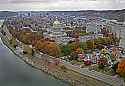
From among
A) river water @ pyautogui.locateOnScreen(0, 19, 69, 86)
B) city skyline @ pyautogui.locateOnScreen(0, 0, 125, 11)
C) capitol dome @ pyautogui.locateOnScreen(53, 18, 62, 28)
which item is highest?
city skyline @ pyautogui.locateOnScreen(0, 0, 125, 11)

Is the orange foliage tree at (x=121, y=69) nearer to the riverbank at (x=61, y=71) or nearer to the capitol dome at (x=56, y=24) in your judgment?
the riverbank at (x=61, y=71)

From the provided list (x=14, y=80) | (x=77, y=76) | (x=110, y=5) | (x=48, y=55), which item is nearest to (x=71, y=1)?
(x=110, y=5)

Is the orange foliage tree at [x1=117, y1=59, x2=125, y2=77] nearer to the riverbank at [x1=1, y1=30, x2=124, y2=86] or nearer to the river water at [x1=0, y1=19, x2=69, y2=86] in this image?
the riverbank at [x1=1, y1=30, x2=124, y2=86]

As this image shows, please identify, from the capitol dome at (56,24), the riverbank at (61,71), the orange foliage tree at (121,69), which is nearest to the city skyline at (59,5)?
the capitol dome at (56,24)

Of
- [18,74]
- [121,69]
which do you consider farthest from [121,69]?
[18,74]

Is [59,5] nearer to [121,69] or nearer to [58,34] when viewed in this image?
[58,34]

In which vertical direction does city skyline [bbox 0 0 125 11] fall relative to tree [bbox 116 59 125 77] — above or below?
above

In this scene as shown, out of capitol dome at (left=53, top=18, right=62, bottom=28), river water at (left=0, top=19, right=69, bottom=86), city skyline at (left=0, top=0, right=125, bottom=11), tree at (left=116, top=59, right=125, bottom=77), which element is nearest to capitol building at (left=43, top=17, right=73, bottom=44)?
capitol dome at (left=53, top=18, right=62, bottom=28)
